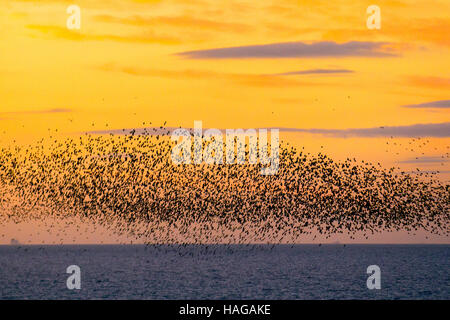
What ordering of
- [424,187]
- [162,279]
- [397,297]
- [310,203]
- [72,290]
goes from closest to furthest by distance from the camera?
[397,297], [72,290], [162,279], [424,187], [310,203]

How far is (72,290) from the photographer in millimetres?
80688

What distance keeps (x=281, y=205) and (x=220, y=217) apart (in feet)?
35.2

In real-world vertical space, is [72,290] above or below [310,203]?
below
